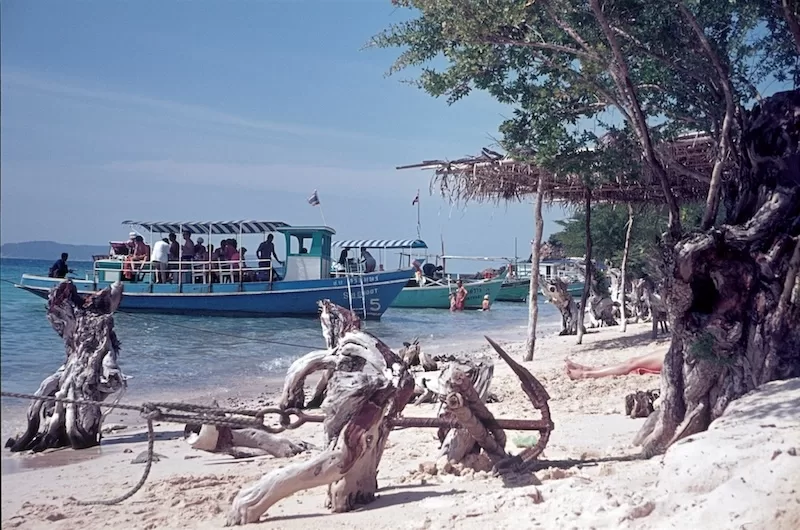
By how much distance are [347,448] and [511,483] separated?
42.7 inches

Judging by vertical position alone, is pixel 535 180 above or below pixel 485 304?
above

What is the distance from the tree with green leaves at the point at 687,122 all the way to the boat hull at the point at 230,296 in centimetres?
1707

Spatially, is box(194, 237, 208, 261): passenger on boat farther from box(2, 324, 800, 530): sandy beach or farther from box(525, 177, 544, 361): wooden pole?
box(2, 324, 800, 530): sandy beach

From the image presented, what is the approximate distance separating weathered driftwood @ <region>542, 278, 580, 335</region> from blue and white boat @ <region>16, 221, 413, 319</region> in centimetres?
739

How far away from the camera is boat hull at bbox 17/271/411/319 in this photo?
23969 mm

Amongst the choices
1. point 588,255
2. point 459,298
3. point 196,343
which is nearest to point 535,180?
point 588,255

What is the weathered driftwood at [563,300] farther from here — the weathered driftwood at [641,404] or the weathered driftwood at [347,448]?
the weathered driftwood at [347,448]

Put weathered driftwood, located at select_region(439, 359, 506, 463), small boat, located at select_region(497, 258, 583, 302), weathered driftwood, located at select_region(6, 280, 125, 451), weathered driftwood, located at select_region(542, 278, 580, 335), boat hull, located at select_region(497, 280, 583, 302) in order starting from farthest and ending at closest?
1. boat hull, located at select_region(497, 280, 583, 302)
2. small boat, located at select_region(497, 258, 583, 302)
3. weathered driftwood, located at select_region(542, 278, 580, 335)
4. weathered driftwood, located at select_region(6, 280, 125, 451)
5. weathered driftwood, located at select_region(439, 359, 506, 463)

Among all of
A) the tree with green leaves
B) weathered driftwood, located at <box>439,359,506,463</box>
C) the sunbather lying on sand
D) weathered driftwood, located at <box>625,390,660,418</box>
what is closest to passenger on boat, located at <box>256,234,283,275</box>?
the sunbather lying on sand

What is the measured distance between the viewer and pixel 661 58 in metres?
6.11

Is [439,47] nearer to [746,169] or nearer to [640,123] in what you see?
[640,123]

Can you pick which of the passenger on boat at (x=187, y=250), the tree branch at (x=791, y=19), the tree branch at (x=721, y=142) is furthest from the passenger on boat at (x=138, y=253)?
the tree branch at (x=791, y=19)

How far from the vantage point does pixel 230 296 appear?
2420cm

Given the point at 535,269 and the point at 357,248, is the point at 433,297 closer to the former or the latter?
the point at 357,248
